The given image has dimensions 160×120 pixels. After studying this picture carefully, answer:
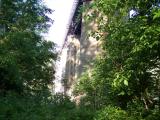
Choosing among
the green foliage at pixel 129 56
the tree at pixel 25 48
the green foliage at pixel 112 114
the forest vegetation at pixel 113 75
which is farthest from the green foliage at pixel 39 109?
the green foliage at pixel 112 114

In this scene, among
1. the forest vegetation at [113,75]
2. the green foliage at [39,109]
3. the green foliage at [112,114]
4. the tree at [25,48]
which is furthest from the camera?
the tree at [25,48]

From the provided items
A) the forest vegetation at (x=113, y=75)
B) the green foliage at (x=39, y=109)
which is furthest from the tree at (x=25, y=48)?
the green foliage at (x=39, y=109)

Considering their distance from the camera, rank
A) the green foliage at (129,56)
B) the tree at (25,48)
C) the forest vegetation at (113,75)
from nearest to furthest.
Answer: the green foliage at (129,56) → the forest vegetation at (113,75) → the tree at (25,48)

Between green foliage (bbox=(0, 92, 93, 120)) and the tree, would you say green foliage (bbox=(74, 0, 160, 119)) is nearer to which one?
green foliage (bbox=(0, 92, 93, 120))

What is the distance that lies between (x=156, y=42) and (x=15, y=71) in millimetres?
10127

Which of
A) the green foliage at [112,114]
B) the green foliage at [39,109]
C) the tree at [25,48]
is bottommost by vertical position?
the green foliage at [112,114]

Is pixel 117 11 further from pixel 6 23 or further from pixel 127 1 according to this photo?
pixel 6 23

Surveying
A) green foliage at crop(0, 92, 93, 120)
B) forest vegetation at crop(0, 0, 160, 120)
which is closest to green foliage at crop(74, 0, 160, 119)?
forest vegetation at crop(0, 0, 160, 120)

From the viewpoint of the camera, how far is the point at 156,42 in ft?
27.7

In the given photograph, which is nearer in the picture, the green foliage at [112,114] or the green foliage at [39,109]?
the green foliage at [112,114]

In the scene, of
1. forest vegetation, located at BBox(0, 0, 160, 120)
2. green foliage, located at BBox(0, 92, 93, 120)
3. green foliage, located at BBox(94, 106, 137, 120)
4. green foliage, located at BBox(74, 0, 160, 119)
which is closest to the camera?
green foliage, located at BBox(74, 0, 160, 119)

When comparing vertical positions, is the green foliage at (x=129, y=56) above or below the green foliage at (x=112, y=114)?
above

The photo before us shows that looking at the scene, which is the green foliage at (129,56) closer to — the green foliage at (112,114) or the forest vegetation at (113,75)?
the forest vegetation at (113,75)

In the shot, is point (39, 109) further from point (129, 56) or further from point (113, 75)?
point (129, 56)
